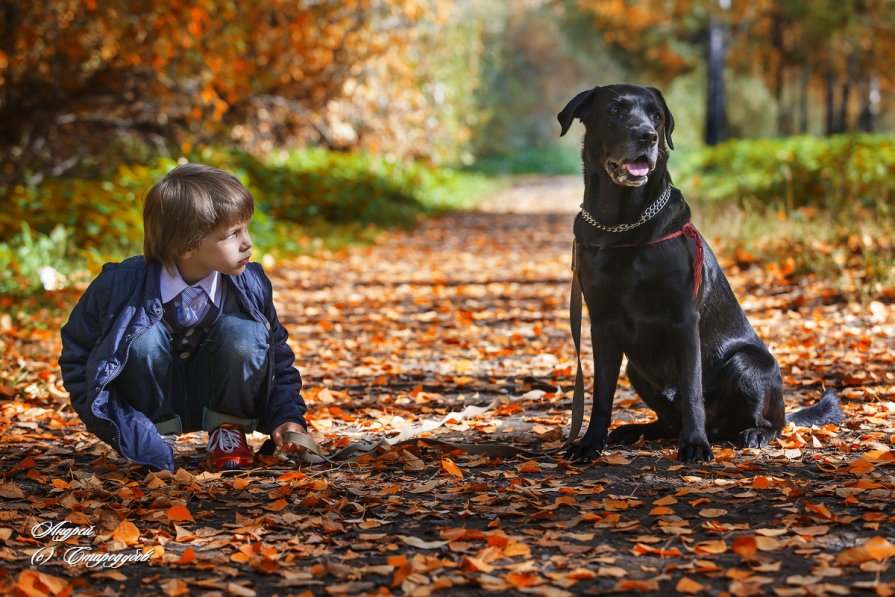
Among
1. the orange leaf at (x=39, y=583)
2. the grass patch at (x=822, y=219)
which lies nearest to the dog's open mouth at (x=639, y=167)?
the orange leaf at (x=39, y=583)

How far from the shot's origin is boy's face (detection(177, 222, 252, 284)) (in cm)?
389

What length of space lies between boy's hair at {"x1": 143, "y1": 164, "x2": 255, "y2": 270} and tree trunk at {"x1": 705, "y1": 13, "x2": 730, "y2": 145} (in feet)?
79.1

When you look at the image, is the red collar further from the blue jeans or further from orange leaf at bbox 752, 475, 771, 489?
the blue jeans

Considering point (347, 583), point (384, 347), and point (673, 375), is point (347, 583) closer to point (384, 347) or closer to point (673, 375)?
point (673, 375)

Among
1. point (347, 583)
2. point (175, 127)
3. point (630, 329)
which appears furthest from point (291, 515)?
point (175, 127)

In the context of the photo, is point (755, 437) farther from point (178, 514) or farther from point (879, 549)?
point (178, 514)

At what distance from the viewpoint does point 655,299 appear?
386 cm

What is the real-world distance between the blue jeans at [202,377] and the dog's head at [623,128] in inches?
60.9

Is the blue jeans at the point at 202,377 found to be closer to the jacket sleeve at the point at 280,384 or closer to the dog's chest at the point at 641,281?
the jacket sleeve at the point at 280,384

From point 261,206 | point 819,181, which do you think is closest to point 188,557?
point 819,181

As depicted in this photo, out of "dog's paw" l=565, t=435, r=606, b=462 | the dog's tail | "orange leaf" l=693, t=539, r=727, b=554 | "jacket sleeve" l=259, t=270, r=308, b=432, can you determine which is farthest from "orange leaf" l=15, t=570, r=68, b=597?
the dog's tail

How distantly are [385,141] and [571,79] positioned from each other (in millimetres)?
48162

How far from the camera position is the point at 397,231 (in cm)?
1557

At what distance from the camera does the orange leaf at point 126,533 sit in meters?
3.11
